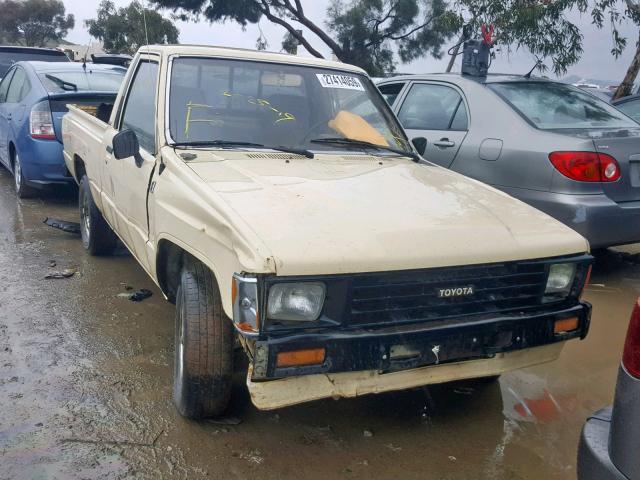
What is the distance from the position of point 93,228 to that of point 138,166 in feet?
6.63

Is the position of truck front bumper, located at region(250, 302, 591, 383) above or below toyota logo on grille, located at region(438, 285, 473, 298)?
below

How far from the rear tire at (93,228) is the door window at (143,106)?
1.18 m

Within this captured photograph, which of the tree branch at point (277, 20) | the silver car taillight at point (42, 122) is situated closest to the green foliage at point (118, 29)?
the tree branch at point (277, 20)

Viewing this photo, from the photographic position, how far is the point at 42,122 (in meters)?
7.14

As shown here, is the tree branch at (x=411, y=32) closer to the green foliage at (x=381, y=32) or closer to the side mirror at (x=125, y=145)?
the green foliage at (x=381, y=32)

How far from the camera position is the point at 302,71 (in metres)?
4.37

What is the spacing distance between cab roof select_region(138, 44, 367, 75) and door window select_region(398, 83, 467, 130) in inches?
65.8

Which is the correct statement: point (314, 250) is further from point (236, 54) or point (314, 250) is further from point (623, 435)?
point (236, 54)

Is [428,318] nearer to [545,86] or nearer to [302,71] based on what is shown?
[302,71]

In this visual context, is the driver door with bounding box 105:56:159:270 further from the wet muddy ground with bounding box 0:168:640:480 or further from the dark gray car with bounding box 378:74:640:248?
the dark gray car with bounding box 378:74:640:248

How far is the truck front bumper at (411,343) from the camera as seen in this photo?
8.41 ft

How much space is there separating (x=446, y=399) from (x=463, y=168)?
263 cm

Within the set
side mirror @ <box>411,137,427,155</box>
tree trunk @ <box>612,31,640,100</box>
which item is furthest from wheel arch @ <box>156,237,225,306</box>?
tree trunk @ <box>612,31,640,100</box>

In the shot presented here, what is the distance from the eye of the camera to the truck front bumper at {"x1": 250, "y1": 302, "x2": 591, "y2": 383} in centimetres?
256
